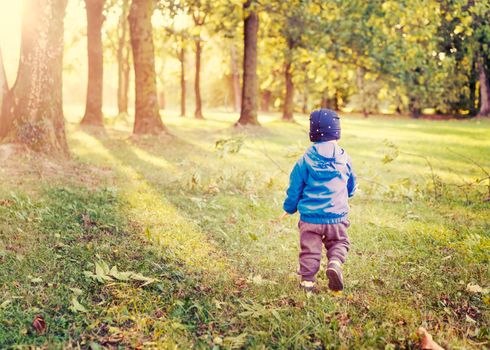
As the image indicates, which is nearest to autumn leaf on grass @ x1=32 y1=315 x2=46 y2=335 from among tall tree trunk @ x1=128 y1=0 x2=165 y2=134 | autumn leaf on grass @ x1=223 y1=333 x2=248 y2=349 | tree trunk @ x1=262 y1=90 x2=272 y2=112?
autumn leaf on grass @ x1=223 y1=333 x2=248 y2=349

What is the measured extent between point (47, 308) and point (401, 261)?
355 cm

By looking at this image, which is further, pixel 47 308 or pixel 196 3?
pixel 196 3

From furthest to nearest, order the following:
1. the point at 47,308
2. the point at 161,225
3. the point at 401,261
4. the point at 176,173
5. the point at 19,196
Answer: the point at 176,173 < the point at 19,196 < the point at 161,225 < the point at 401,261 < the point at 47,308

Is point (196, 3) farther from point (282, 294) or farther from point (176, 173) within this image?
point (282, 294)

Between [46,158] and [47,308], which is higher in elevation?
[46,158]

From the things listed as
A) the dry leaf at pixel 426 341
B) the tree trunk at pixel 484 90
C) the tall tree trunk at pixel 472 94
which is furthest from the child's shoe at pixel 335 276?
the tall tree trunk at pixel 472 94

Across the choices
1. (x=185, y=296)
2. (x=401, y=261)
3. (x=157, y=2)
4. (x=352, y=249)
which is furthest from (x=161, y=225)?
(x=157, y=2)

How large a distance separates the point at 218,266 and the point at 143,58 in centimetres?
992

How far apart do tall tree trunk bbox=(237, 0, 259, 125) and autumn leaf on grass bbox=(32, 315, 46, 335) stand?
1698 cm

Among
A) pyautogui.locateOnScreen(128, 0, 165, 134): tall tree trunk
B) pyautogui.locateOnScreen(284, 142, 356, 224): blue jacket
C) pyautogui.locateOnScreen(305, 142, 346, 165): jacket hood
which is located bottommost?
pyautogui.locateOnScreen(284, 142, 356, 224): blue jacket

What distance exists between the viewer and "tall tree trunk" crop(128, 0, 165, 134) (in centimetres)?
1298

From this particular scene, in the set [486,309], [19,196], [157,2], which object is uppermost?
[157,2]

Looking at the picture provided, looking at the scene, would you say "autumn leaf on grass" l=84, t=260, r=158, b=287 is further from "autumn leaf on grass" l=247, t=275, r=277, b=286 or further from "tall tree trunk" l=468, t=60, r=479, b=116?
"tall tree trunk" l=468, t=60, r=479, b=116

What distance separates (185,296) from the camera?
3916 millimetres
